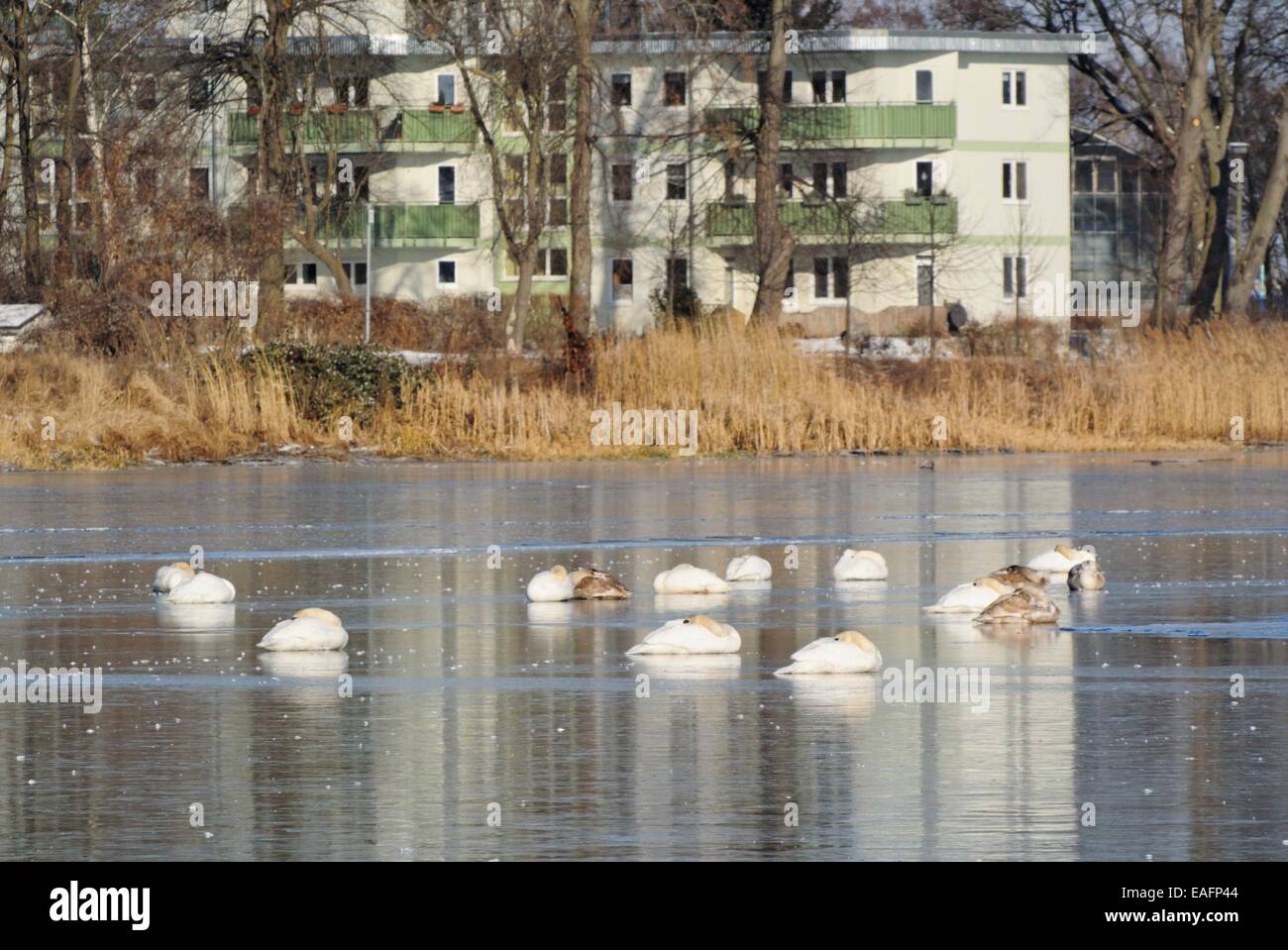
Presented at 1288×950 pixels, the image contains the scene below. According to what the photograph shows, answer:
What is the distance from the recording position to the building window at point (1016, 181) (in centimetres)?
7850

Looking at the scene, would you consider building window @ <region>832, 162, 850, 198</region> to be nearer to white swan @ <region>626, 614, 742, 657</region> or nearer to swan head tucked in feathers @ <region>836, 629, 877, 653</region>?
white swan @ <region>626, 614, 742, 657</region>

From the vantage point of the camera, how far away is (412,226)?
75750 mm

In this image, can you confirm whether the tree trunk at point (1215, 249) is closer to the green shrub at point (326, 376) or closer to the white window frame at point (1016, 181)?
the white window frame at point (1016, 181)

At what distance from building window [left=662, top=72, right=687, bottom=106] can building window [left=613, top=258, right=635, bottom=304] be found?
588cm

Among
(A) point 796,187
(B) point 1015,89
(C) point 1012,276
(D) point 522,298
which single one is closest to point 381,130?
(A) point 796,187

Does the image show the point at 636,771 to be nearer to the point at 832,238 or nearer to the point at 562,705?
the point at 562,705

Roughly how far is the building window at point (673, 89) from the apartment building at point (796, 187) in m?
0.10

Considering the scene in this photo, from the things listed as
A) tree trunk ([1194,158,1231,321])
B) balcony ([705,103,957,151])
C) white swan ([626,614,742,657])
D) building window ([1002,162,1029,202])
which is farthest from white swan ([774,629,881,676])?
building window ([1002,162,1029,202])

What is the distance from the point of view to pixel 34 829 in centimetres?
739

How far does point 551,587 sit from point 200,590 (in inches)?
87.1

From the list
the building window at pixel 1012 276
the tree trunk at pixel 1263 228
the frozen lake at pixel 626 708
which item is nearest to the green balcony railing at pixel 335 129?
the building window at pixel 1012 276

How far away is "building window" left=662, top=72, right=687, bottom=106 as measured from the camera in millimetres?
75500
